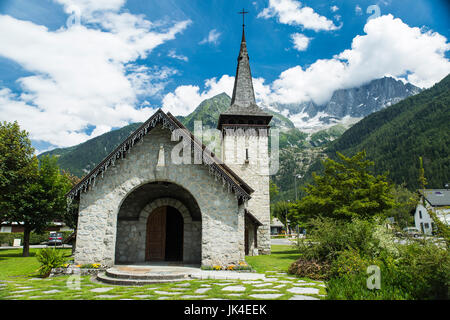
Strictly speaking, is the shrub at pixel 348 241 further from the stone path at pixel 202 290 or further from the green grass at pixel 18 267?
the green grass at pixel 18 267

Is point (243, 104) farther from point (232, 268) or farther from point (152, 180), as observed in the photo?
point (232, 268)

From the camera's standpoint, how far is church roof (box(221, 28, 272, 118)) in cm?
2679

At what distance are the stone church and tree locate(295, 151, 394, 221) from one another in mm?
7711

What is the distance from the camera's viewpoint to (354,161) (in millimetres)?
19344

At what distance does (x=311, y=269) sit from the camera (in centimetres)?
1083

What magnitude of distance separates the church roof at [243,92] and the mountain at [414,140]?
76292mm

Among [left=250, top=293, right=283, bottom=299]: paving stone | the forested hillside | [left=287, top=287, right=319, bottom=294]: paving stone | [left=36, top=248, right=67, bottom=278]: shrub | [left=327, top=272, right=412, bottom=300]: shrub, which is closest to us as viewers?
[left=327, top=272, right=412, bottom=300]: shrub

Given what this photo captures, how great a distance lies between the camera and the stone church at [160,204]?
12711mm

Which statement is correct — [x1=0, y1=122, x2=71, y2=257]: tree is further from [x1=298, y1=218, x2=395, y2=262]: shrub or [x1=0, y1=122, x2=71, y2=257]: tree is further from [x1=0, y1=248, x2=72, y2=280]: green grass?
[x1=298, y1=218, x2=395, y2=262]: shrub

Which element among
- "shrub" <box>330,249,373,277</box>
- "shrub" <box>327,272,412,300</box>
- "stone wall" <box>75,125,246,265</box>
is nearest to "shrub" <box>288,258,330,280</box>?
"shrub" <box>330,249,373,277</box>

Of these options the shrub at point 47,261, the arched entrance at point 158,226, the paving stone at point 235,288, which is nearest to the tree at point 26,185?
the shrub at point 47,261

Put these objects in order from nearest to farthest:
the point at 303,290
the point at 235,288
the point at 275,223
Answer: the point at 303,290, the point at 235,288, the point at 275,223

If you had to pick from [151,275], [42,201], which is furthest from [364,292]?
[42,201]

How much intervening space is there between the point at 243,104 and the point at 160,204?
15547 mm
